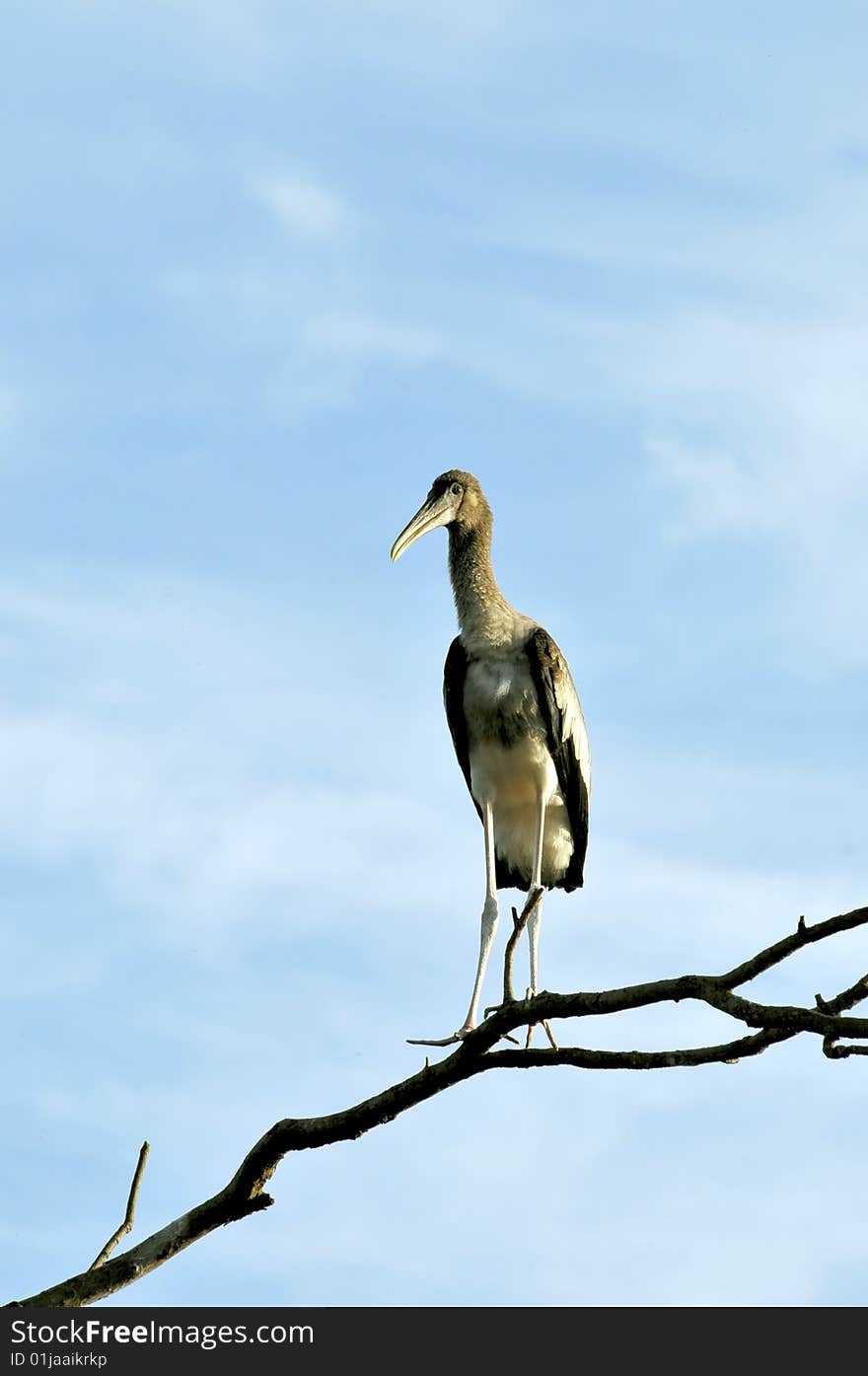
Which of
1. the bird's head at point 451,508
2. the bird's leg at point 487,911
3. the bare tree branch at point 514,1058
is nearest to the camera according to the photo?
the bare tree branch at point 514,1058

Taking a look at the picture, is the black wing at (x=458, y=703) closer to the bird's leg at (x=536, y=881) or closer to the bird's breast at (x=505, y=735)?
the bird's breast at (x=505, y=735)

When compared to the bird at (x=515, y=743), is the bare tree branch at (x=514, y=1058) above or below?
below

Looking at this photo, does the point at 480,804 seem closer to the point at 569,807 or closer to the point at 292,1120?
the point at 569,807

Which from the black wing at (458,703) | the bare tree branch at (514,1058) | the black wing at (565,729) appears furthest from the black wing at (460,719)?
the bare tree branch at (514,1058)

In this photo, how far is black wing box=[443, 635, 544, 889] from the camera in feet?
42.8

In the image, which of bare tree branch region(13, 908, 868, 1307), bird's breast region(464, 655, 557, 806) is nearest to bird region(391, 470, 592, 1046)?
bird's breast region(464, 655, 557, 806)

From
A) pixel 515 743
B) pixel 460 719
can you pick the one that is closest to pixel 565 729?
pixel 515 743

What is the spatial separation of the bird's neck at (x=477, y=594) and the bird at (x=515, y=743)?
1 centimetres

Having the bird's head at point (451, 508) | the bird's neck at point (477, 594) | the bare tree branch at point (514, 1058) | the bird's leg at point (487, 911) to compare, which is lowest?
the bare tree branch at point (514, 1058)

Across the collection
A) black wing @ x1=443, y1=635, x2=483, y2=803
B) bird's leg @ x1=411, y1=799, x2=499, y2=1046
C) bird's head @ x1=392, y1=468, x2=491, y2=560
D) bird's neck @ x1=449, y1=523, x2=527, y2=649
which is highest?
bird's head @ x1=392, y1=468, x2=491, y2=560

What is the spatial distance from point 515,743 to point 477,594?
1.42 m

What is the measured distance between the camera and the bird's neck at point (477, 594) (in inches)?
513

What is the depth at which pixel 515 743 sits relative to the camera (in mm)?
12547

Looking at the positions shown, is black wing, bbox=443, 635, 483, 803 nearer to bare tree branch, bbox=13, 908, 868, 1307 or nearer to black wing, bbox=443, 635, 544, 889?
black wing, bbox=443, 635, 544, 889
